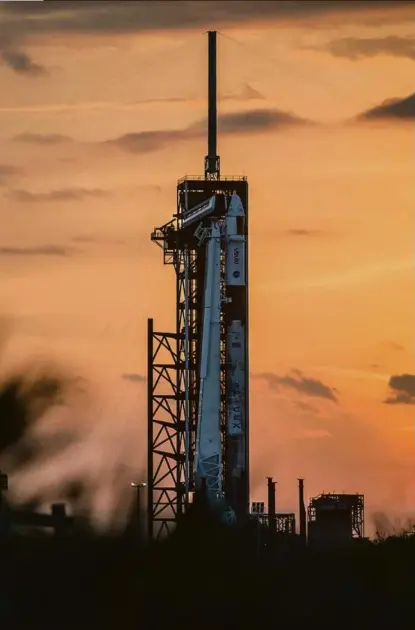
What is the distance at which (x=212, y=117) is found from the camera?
136 metres

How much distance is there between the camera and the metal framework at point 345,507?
160 meters

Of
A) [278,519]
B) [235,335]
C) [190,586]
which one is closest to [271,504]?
[278,519]

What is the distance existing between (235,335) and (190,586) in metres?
55.2

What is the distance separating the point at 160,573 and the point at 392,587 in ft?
89.5

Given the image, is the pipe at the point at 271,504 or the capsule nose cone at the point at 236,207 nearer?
the capsule nose cone at the point at 236,207

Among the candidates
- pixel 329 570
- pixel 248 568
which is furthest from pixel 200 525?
pixel 329 570

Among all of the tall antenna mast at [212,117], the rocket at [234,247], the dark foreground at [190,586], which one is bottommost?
the dark foreground at [190,586]

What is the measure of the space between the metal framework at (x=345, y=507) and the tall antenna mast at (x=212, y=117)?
107 ft

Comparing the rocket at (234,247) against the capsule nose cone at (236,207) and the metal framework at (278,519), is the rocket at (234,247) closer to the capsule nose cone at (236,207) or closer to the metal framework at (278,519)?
the capsule nose cone at (236,207)

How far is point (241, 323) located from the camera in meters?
128

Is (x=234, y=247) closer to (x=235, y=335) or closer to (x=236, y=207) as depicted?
(x=236, y=207)

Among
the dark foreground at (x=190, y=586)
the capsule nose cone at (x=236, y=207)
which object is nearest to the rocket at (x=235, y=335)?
the capsule nose cone at (x=236, y=207)

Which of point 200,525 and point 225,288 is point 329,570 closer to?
point 200,525

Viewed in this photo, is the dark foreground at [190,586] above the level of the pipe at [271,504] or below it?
below
